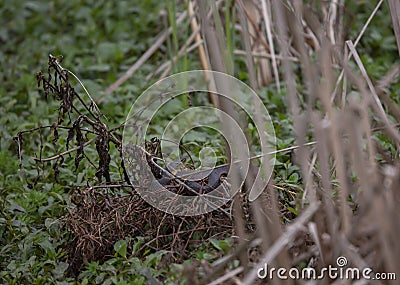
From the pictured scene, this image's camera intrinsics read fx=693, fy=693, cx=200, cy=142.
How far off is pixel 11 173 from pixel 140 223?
2.57 ft

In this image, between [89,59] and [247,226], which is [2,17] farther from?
[247,226]

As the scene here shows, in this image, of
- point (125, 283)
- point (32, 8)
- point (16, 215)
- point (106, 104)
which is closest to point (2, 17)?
point (32, 8)

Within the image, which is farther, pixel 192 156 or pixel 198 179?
pixel 192 156

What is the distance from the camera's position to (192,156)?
2488 mm

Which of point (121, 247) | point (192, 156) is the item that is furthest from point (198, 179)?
point (192, 156)

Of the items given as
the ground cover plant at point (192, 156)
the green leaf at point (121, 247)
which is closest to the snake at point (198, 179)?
the ground cover plant at point (192, 156)

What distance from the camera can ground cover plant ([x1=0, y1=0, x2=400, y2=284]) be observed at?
146 cm

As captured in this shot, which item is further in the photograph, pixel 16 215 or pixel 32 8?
pixel 32 8

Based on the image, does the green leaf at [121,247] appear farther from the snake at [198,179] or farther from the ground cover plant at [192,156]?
the snake at [198,179]

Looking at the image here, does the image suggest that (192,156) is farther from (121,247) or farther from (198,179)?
(121,247)

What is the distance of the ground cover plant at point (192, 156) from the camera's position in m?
1.46

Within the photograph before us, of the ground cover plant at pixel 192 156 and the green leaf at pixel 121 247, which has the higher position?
the ground cover plant at pixel 192 156

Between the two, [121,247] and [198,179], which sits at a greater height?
[198,179]

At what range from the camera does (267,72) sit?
3.32 m
